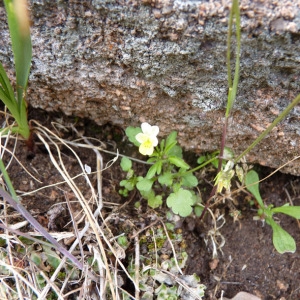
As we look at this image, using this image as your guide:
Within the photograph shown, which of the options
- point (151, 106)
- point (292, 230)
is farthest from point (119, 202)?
point (292, 230)

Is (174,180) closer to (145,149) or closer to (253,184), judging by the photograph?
(145,149)

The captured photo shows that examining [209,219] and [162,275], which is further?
[209,219]

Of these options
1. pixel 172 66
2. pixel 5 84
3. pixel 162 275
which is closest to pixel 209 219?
pixel 162 275

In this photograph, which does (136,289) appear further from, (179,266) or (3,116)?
(3,116)

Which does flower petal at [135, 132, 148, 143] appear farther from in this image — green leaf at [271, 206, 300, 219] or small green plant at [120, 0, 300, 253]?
green leaf at [271, 206, 300, 219]

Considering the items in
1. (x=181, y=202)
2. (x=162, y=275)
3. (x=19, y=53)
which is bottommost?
(x=162, y=275)

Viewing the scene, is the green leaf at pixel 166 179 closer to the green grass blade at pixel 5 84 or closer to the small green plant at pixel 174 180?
the small green plant at pixel 174 180

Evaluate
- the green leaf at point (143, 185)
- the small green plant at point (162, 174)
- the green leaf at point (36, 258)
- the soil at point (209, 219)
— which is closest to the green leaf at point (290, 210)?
the soil at point (209, 219)
